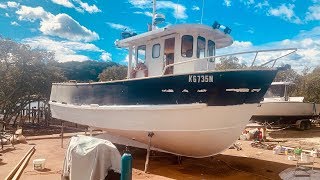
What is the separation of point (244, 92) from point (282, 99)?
42.2ft

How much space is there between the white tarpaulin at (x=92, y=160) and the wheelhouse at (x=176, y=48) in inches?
160

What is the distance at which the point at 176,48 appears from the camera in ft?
33.7

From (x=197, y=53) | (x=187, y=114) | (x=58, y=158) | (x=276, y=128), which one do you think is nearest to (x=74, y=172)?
(x=187, y=114)

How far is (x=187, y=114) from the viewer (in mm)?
8422

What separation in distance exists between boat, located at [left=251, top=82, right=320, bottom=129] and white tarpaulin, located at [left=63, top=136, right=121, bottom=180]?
13.7m

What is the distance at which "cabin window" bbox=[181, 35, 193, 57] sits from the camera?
1027 cm

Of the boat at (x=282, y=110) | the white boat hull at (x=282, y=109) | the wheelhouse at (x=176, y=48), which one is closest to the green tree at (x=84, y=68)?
the boat at (x=282, y=110)

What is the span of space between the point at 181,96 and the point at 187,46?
8.68 feet

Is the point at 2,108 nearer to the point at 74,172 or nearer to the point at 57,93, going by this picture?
the point at 57,93

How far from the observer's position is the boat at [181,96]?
827 centimetres

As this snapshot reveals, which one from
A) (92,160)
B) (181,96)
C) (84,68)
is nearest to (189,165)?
(181,96)

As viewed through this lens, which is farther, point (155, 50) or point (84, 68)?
point (84, 68)

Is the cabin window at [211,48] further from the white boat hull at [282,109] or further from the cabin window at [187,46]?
the white boat hull at [282,109]

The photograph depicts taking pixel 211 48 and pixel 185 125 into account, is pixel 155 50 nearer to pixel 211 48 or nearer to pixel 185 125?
pixel 211 48
